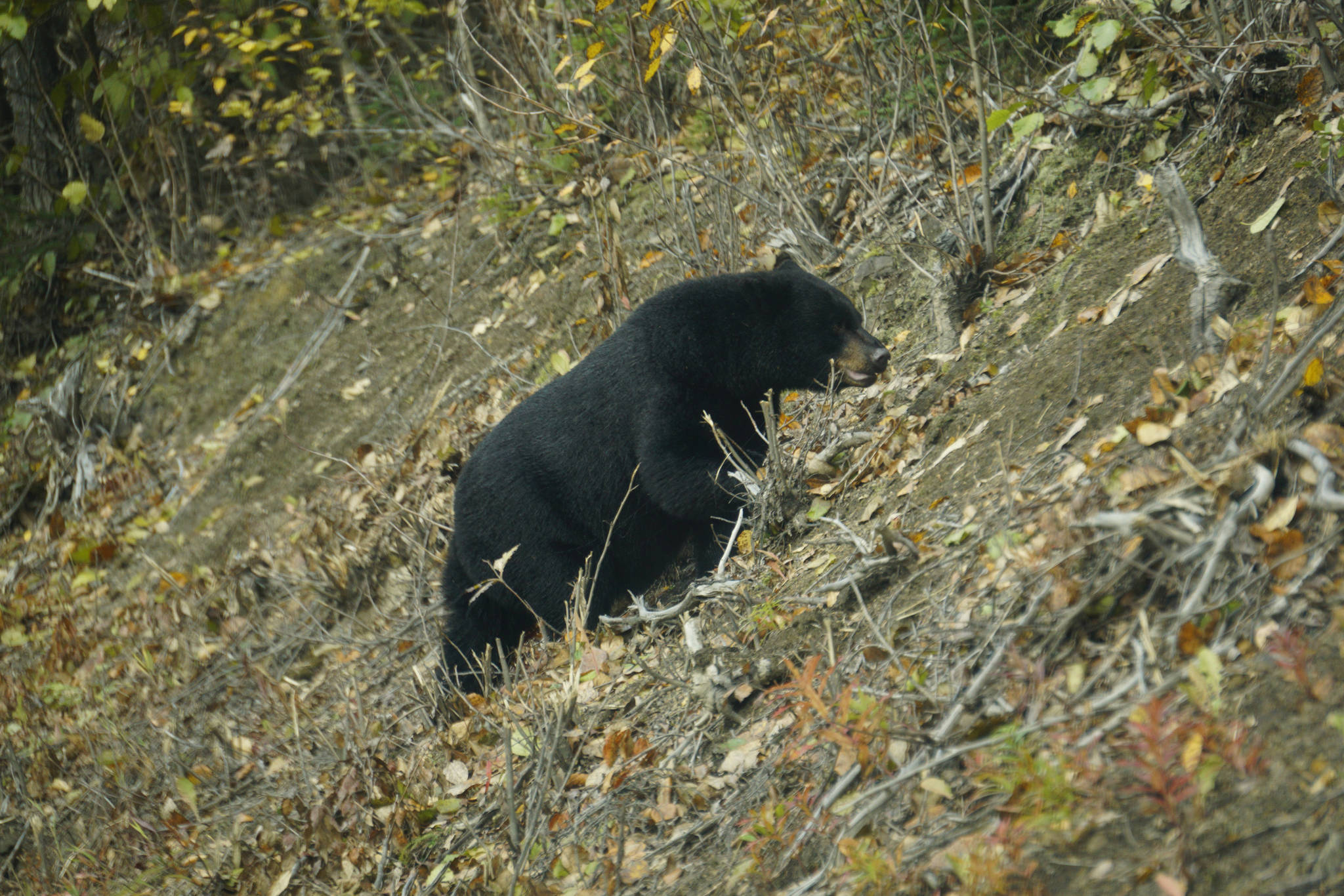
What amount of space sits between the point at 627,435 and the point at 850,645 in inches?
77.8

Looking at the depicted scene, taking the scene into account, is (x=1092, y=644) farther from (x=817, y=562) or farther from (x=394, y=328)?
(x=394, y=328)

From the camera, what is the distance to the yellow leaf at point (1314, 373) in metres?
2.68

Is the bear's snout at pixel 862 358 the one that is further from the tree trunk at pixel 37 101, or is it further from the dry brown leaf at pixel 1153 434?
the tree trunk at pixel 37 101

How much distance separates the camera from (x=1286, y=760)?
210 cm

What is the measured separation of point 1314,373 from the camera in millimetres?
2688

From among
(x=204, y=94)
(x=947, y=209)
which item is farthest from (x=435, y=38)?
(x=947, y=209)

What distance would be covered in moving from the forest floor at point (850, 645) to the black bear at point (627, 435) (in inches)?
11.3

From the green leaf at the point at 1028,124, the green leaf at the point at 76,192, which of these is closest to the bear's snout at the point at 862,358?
the green leaf at the point at 1028,124

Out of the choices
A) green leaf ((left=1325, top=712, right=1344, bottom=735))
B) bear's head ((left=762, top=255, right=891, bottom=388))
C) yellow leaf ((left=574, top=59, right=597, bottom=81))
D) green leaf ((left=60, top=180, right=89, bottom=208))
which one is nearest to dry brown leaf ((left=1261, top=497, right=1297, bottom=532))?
green leaf ((left=1325, top=712, right=1344, bottom=735))

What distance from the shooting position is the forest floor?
2.31 meters

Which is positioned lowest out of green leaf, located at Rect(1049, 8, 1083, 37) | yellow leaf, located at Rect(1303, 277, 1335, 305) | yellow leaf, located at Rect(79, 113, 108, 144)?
yellow leaf, located at Rect(1303, 277, 1335, 305)

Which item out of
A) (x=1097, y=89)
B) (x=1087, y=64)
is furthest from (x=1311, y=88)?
(x=1087, y=64)

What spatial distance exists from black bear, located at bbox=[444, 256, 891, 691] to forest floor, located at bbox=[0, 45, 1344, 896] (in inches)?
11.3

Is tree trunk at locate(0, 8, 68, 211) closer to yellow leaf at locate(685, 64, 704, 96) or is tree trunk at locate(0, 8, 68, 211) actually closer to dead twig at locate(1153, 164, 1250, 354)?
yellow leaf at locate(685, 64, 704, 96)
